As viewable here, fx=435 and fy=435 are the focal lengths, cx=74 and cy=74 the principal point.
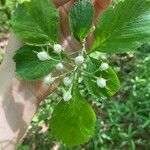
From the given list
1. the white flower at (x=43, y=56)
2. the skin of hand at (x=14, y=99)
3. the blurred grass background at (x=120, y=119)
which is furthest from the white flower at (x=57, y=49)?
the blurred grass background at (x=120, y=119)

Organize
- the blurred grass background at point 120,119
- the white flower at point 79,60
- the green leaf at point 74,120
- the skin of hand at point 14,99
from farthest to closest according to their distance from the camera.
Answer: the blurred grass background at point 120,119 → the skin of hand at point 14,99 → the green leaf at point 74,120 → the white flower at point 79,60

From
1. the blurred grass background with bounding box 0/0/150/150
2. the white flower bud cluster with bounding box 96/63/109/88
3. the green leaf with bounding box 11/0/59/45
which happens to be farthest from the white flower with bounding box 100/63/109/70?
the blurred grass background with bounding box 0/0/150/150

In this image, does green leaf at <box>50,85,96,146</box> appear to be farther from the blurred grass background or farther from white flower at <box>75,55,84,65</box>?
the blurred grass background

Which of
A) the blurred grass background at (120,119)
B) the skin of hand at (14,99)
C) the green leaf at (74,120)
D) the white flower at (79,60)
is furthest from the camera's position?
the blurred grass background at (120,119)

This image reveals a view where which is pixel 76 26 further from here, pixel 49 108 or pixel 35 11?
pixel 49 108

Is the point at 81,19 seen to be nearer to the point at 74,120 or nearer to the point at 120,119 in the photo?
the point at 74,120

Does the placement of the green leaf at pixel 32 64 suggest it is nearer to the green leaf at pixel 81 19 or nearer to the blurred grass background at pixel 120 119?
the green leaf at pixel 81 19

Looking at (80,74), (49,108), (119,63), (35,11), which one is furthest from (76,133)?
(119,63)
